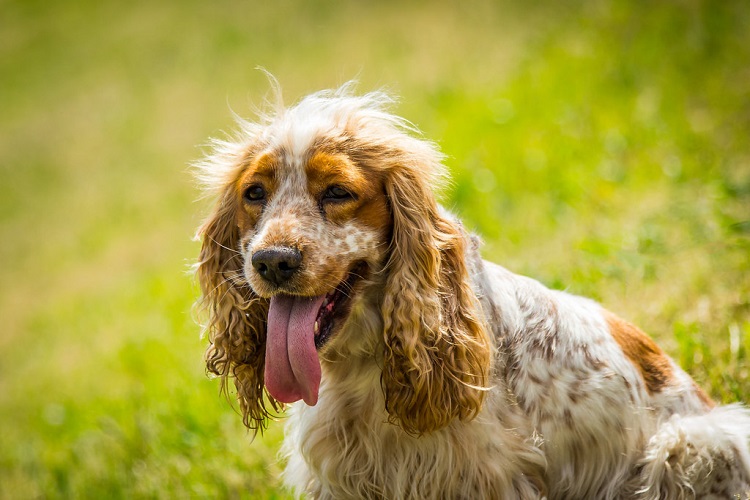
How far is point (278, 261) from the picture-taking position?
3.19m

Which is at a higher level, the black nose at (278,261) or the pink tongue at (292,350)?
the black nose at (278,261)

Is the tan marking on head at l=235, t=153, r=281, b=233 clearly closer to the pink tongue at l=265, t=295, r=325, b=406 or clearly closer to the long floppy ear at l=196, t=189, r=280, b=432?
the long floppy ear at l=196, t=189, r=280, b=432

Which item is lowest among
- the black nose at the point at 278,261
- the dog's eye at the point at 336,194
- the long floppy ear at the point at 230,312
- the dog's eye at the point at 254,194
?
the long floppy ear at the point at 230,312

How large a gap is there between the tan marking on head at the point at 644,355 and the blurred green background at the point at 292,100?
32.7 inches

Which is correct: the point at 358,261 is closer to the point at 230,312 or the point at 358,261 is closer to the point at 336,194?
the point at 336,194

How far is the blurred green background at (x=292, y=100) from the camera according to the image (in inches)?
237

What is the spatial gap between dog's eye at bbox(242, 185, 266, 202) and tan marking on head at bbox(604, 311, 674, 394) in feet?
6.08

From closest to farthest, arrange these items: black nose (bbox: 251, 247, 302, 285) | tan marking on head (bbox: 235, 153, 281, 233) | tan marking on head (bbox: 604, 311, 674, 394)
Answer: black nose (bbox: 251, 247, 302, 285), tan marking on head (bbox: 235, 153, 281, 233), tan marking on head (bbox: 604, 311, 674, 394)

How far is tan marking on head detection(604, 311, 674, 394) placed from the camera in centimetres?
392

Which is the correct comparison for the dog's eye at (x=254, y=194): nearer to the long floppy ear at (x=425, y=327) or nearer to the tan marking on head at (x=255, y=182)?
the tan marking on head at (x=255, y=182)

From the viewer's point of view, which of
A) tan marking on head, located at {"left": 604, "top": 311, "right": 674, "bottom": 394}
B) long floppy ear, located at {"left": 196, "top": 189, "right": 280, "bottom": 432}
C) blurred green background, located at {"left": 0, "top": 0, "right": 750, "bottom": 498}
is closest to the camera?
long floppy ear, located at {"left": 196, "top": 189, "right": 280, "bottom": 432}

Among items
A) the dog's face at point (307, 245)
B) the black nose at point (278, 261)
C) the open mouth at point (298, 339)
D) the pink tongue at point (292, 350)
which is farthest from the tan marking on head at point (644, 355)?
the black nose at point (278, 261)

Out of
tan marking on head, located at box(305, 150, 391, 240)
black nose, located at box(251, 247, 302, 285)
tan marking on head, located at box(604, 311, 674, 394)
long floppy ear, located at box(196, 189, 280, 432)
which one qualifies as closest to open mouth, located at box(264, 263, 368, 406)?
black nose, located at box(251, 247, 302, 285)

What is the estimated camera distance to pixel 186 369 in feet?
24.3
